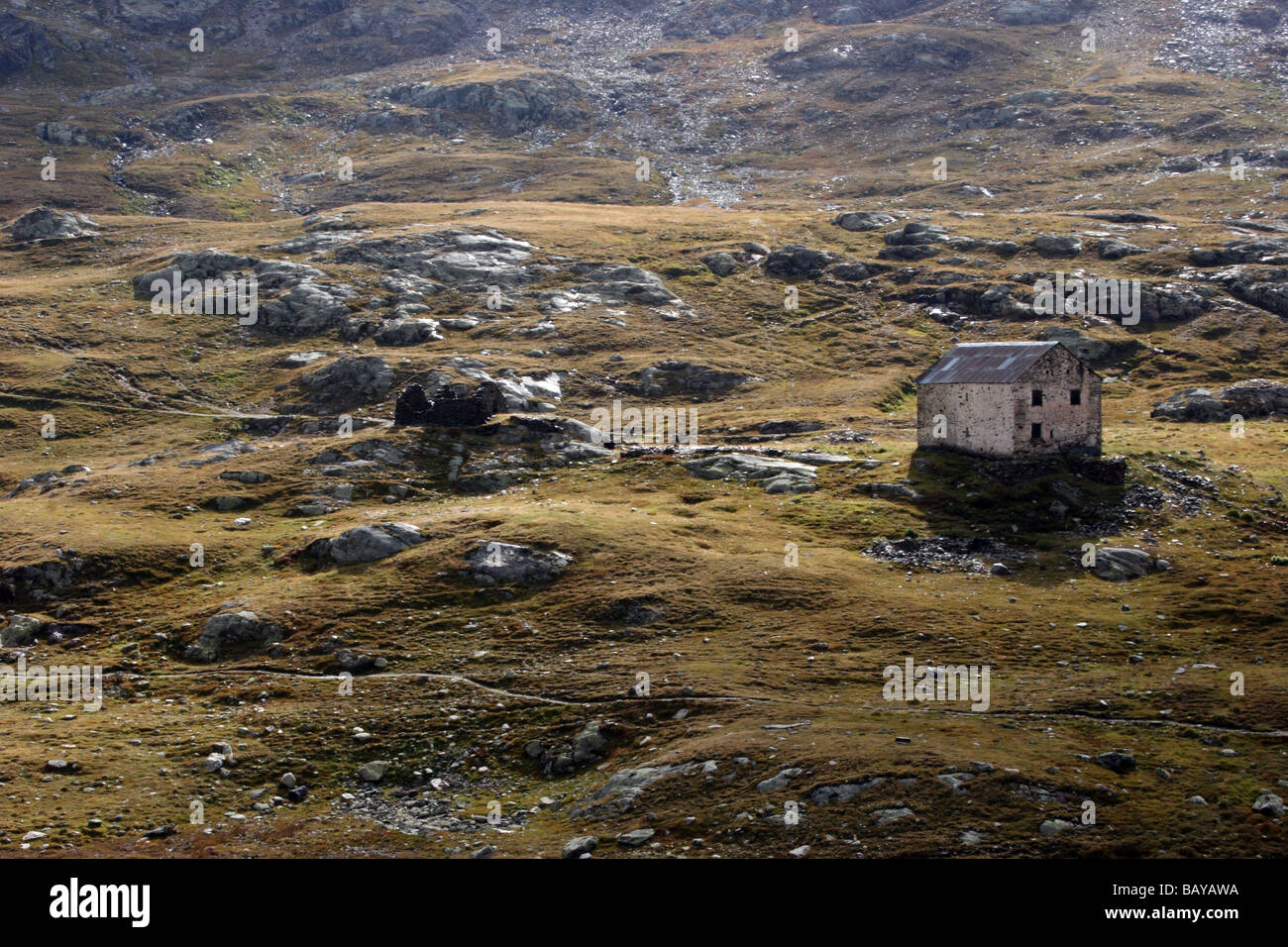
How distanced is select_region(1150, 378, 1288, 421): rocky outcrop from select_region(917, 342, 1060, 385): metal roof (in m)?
24.1

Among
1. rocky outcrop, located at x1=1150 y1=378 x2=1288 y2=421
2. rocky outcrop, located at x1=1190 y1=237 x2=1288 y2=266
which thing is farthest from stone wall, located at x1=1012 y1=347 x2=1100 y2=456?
rocky outcrop, located at x1=1190 y1=237 x2=1288 y2=266

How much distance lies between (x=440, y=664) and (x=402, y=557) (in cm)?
1194

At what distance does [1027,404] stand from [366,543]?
135 ft

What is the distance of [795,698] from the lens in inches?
1722

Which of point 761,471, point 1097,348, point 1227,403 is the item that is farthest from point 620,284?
point 1227,403

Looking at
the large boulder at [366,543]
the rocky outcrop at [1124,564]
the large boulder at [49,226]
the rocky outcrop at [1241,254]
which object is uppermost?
the large boulder at [49,226]

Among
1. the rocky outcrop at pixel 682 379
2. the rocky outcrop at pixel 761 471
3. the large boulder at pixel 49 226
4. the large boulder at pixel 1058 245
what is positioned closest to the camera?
the rocky outcrop at pixel 761 471

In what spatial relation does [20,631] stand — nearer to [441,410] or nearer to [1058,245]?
[441,410]

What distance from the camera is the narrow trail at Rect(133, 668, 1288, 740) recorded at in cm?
3997

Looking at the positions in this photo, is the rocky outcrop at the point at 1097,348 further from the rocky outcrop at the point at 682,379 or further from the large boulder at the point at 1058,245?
the rocky outcrop at the point at 682,379

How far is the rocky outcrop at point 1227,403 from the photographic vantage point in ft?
296

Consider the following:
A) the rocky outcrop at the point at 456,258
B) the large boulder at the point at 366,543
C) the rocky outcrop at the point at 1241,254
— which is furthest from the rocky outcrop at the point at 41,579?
the rocky outcrop at the point at 1241,254

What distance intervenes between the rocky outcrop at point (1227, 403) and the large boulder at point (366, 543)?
62979 millimetres
